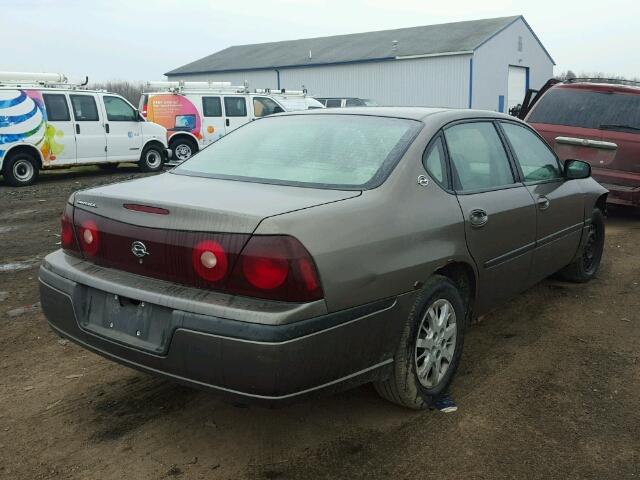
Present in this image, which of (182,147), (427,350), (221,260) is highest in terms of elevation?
(221,260)

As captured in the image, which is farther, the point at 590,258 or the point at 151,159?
the point at 151,159

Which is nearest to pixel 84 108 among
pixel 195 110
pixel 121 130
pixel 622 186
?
pixel 121 130

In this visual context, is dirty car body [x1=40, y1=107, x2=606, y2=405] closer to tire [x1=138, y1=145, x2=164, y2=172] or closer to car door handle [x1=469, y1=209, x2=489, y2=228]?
car door handle [x1=469, y1=209, x2=489, y2=228]

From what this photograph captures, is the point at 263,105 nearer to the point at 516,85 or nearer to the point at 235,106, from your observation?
the point at 235,106

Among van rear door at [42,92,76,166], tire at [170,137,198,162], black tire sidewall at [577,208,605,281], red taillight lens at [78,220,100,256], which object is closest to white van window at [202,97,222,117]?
tire at [170,137,198,162]

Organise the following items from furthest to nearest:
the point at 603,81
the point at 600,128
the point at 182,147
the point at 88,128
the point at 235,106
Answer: the point at 235,106, the point at 182,147, the point at 88,128, the point at 603,81, the point at 600,128

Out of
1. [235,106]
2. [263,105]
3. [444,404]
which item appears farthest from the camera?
[263,105]

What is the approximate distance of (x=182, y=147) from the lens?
1627cm

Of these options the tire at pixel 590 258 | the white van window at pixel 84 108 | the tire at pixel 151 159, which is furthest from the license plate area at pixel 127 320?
→ the tire at pixel 151 159

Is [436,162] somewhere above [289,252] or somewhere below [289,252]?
above

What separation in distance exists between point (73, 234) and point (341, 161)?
4.56 feet

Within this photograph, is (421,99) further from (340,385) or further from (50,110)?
(340,385)

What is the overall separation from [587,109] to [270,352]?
6.90 m

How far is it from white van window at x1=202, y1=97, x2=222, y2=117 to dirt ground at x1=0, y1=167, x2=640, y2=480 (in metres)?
12.6
